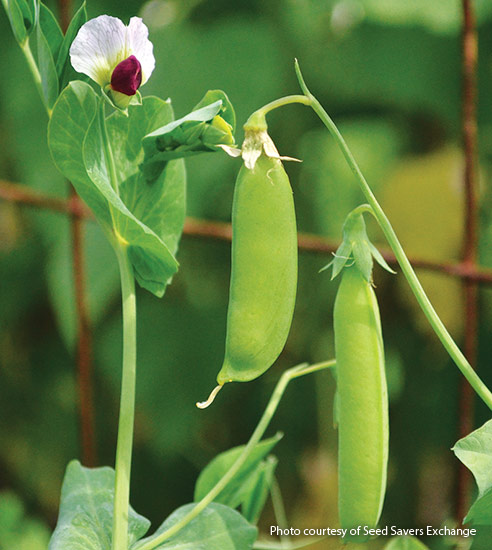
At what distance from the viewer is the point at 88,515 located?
50 centimetres

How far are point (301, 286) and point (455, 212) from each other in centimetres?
26

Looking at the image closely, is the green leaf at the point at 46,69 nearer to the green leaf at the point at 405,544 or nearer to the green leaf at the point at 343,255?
the green leaf at the point at 343,255

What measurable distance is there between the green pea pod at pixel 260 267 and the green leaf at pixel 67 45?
0.14 m

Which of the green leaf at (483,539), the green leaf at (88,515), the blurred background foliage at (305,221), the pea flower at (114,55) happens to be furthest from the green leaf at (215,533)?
the blurred background foliage at (305,221)

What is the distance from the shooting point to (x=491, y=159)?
1173 millimetres

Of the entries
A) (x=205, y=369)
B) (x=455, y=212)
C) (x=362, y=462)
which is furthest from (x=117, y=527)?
(x=455, y=212)

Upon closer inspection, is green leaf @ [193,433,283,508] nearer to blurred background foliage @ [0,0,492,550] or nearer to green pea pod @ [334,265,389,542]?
green pea pod @ [334,265,389,542]

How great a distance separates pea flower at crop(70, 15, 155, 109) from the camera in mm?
427

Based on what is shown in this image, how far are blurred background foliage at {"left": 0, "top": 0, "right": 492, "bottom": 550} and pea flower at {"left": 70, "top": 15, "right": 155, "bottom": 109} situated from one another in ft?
2.06

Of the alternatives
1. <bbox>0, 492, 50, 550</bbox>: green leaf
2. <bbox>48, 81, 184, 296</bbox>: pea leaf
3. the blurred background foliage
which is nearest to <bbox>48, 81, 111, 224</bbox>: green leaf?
<bbox>48, 81, 184, 296</bbox>: pea leaf

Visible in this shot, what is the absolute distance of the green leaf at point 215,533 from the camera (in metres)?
0.48

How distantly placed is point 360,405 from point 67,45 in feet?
0.91

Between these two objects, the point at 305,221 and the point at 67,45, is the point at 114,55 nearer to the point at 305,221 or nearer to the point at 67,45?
the point at 67,45

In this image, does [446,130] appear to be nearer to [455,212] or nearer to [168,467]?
[455,212]
